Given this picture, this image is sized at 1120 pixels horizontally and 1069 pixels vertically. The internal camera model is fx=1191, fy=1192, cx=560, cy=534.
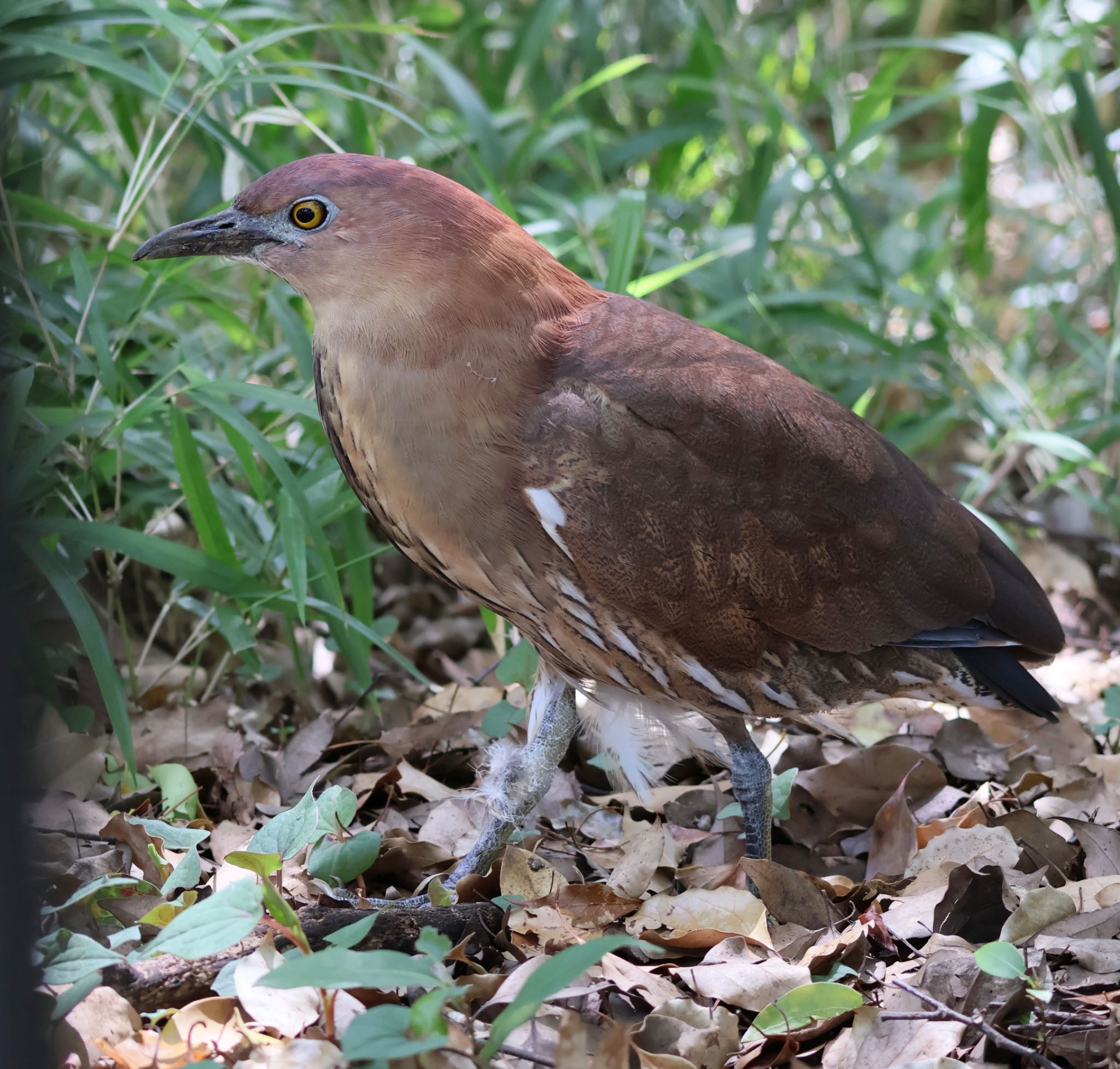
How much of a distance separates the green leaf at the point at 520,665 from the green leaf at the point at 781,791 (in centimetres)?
65

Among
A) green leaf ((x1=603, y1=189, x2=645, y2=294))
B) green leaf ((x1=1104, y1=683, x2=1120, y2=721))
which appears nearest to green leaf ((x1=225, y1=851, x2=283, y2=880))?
green leaf ((x1=603, y1=189, x2=645, y2=294))

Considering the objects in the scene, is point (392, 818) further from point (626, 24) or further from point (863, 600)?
point (626, 24)

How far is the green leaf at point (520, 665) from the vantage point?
9.80 ft

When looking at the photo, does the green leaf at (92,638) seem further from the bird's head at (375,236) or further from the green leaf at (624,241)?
the green leaf at (624,241)

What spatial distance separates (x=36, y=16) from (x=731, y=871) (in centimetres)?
255

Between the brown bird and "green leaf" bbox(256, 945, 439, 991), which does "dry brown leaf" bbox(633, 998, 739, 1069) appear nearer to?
"green leaf" bbox(256, 945, 439, 991)

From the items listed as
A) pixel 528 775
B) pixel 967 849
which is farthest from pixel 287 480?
pixel 967 849

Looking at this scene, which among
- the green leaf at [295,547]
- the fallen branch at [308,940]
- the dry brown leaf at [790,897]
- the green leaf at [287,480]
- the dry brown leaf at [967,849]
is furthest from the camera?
the green leaf at [287,480]

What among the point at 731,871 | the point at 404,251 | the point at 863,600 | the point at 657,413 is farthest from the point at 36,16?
the point at 731,871

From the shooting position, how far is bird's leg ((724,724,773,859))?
2.58m

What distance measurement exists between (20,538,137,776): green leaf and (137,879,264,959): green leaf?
0.92m

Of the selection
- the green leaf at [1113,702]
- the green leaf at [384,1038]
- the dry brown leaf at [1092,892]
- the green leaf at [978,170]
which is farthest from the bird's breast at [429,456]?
the green leaf at [978,170]

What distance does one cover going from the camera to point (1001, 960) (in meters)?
1.84

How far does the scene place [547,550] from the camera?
2.33 meters
